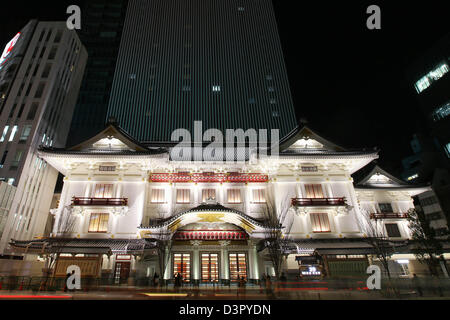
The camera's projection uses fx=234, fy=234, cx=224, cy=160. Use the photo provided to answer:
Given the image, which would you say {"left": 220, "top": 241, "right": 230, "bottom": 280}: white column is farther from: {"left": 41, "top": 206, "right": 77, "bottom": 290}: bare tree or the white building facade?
the white building facade

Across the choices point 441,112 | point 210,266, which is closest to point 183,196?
point 210,266

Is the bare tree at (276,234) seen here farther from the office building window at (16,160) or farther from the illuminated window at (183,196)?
the office building window at (16,160)

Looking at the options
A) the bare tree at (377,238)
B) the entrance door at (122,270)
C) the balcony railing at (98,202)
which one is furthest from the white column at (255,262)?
the balcony railing at (98,202)

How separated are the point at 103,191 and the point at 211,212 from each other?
1189cm

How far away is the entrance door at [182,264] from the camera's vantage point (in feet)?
75.4

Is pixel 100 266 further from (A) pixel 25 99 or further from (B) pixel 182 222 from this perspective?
(A) pixel 25 99

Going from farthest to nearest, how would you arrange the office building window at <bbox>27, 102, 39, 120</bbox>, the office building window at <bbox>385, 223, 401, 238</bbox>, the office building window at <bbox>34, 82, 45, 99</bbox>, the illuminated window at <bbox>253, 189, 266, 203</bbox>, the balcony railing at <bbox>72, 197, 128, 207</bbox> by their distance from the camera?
the office building window at <bbox>34, 82, 45, 99</bbox> → the office building window at <bbox>27, 102, 39, 120</bbox> → the office building window at <bbox>385, 223, 401, 238</bbox> → the illuminated window at <bbox>253, 189, 266, 203</bbox> → the balcony railing at <bbox>72, 197, 128, 207</bbox>

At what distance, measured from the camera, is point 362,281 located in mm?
15070

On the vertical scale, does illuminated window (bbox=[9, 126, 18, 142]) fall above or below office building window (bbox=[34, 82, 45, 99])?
below

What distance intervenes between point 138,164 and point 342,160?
22.5m

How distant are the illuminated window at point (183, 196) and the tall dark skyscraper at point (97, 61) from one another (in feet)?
130

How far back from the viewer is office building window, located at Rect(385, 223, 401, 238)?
26.7 metres

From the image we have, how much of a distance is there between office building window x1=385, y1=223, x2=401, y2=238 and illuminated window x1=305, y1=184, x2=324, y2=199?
360 inches

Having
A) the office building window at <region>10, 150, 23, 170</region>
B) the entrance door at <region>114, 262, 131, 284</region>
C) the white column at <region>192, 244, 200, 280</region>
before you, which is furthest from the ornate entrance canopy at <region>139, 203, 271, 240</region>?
the office building window at <region>10, 150, 23, 170</region>
